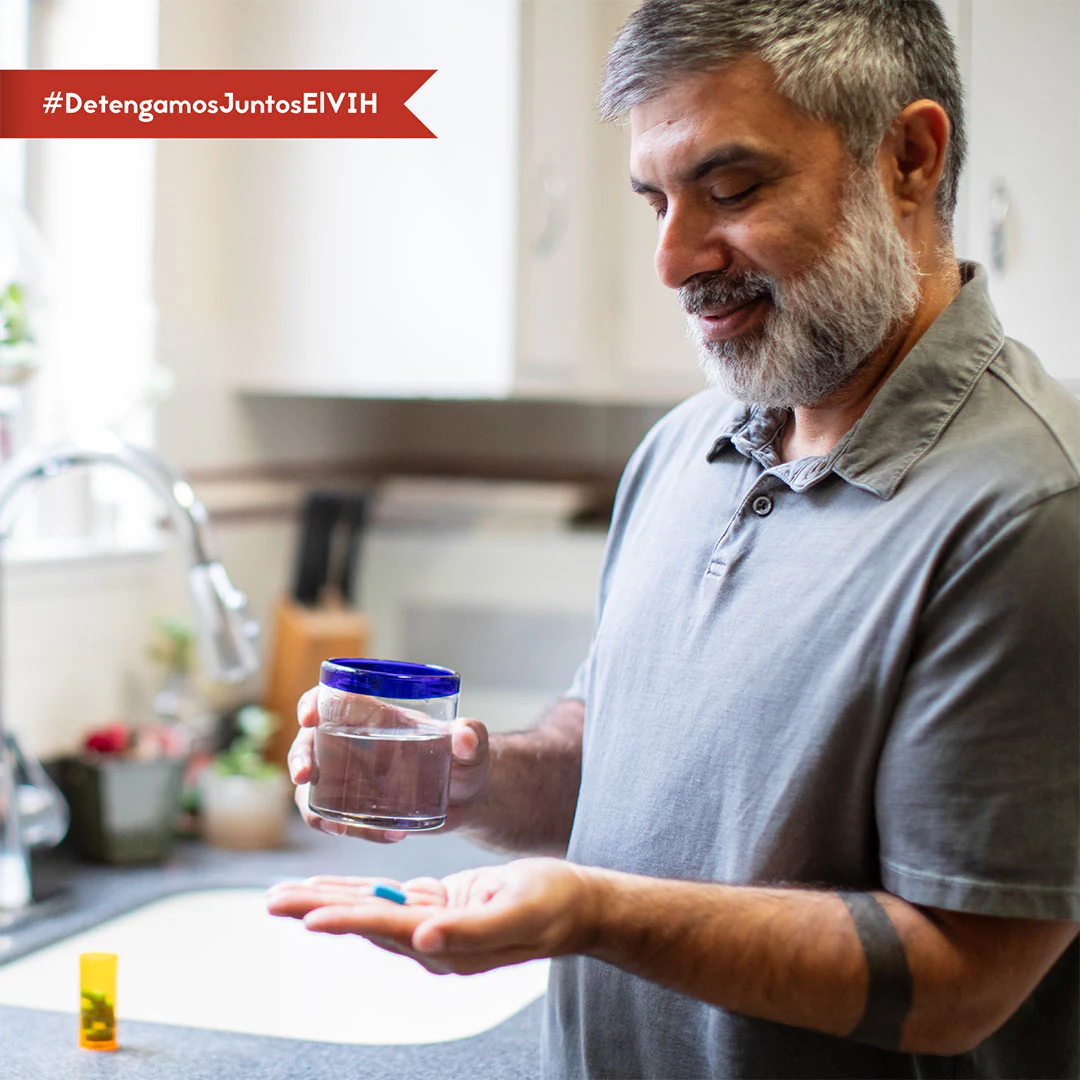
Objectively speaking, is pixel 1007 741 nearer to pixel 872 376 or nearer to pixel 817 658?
pixel 817 658

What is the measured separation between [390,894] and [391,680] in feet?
0.48

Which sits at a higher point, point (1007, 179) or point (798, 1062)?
point (1007, 179)

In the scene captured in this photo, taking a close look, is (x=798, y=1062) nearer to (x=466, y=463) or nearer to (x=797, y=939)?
(x=797, y=939)

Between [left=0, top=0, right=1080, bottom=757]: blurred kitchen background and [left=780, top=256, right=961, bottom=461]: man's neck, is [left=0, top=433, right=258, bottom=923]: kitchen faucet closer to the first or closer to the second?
[left=0, top=0, right=1080, bottom=757]: blurred kitchen background

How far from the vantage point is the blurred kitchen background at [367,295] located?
1.79 metres

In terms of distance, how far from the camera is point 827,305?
0.91 meters

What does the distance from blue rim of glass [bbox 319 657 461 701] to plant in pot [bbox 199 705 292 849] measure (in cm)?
88

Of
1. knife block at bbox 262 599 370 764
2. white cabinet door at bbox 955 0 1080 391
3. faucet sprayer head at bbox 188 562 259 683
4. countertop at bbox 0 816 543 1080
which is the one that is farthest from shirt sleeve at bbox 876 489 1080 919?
knife block at bbox 262 599 370 764

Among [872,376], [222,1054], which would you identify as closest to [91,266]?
[222,1054]

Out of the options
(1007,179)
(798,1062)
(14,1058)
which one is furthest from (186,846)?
(1007,179)

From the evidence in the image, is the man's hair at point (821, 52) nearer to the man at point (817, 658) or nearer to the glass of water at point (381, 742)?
the man at point (817, 658)

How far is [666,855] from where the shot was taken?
92 cm

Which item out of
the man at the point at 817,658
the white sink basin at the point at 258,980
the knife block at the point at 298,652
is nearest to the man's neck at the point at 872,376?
the man at the point at 817,658

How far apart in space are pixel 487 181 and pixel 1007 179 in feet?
2.24
